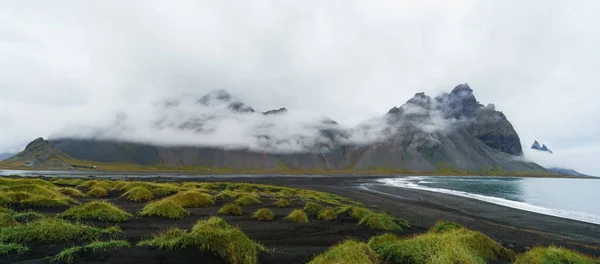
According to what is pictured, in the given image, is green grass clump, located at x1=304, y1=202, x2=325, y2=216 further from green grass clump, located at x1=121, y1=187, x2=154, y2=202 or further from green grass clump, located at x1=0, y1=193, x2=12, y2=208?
green grass clump, located at x1=0, y1=193, x2=12, y2=208

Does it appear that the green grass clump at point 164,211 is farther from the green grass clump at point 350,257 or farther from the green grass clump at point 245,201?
the green grass clump at point 350,257

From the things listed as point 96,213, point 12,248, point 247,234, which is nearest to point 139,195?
point 96,213

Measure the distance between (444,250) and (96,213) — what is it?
2081 cm

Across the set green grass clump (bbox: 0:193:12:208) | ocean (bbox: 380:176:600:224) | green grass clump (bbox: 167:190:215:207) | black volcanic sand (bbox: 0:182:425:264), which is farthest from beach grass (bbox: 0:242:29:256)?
ocean (bbox: 380:176:600:224)

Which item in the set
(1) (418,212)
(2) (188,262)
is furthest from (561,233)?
(2) (188,262)

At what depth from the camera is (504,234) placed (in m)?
28.2

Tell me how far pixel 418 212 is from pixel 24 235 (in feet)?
133

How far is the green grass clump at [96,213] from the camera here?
771 inches

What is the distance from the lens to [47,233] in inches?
528

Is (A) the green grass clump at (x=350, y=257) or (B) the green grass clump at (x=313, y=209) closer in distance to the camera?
(A) the green grass clump at (x=350, y=257)

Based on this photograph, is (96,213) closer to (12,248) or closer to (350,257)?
(12,248)

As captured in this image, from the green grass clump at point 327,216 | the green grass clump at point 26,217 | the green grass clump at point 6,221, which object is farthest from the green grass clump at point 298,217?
the green grass clump at point 6,221

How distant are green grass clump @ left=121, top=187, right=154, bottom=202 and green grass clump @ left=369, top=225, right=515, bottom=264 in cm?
2579

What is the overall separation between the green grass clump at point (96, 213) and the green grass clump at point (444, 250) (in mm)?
16735
